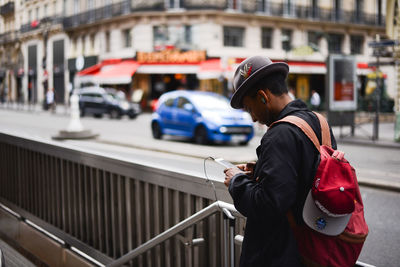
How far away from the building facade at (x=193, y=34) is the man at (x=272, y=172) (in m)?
27.6

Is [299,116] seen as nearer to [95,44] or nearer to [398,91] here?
[398,91]

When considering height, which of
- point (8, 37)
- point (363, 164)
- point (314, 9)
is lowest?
point (363, 164)

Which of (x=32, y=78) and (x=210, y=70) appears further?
(x=32, y=78)

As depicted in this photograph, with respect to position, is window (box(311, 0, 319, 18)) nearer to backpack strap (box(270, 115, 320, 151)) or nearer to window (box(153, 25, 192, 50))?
window (box(153, 25, 192, 50))

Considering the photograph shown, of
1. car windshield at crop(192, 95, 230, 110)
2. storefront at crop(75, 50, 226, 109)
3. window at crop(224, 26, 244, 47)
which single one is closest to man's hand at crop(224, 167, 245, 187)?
car windshield at crop(192, 95, 230, 110)

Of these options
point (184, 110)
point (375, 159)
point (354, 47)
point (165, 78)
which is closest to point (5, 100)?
point (165, 78)

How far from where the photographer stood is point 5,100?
51188 millimetres

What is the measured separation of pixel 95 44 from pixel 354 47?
20291 mm

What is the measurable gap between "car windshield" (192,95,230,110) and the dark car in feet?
43.1

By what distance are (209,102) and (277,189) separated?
44.1 ft

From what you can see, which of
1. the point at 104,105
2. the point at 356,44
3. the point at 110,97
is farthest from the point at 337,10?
the point at 104,105

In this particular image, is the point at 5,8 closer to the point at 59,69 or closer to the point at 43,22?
the point at 43,22

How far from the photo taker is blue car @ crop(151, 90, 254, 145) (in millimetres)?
14367

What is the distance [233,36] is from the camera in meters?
34.2
